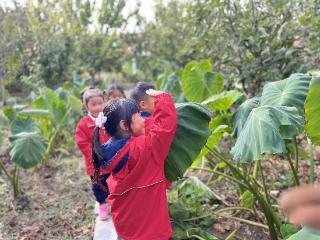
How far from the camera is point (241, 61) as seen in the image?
16.2ft

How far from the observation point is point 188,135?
249 centimetres

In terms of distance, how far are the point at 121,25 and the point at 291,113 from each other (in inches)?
404

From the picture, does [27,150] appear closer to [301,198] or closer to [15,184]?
[15,184]

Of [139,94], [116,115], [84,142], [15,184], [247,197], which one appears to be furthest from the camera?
[15,184]

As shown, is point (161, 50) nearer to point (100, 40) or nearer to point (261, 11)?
point (100, 40)

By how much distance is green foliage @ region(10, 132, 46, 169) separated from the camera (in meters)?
3.87

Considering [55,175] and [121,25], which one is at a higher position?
[121,25]

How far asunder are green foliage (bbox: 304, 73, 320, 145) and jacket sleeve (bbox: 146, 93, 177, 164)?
2.14 ft

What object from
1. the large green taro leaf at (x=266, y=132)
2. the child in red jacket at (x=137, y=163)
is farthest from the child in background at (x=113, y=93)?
the large green taro leaf at (x=266, y=132)

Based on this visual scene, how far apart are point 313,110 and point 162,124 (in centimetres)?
74

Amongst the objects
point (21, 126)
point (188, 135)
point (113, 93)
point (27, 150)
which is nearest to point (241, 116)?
point (188, 135)

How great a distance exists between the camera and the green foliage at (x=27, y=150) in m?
3.87

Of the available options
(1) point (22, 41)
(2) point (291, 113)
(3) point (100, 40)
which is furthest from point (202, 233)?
(3) point (100, 40)

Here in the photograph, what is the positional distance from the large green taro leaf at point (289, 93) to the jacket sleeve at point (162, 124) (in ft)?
2.49
